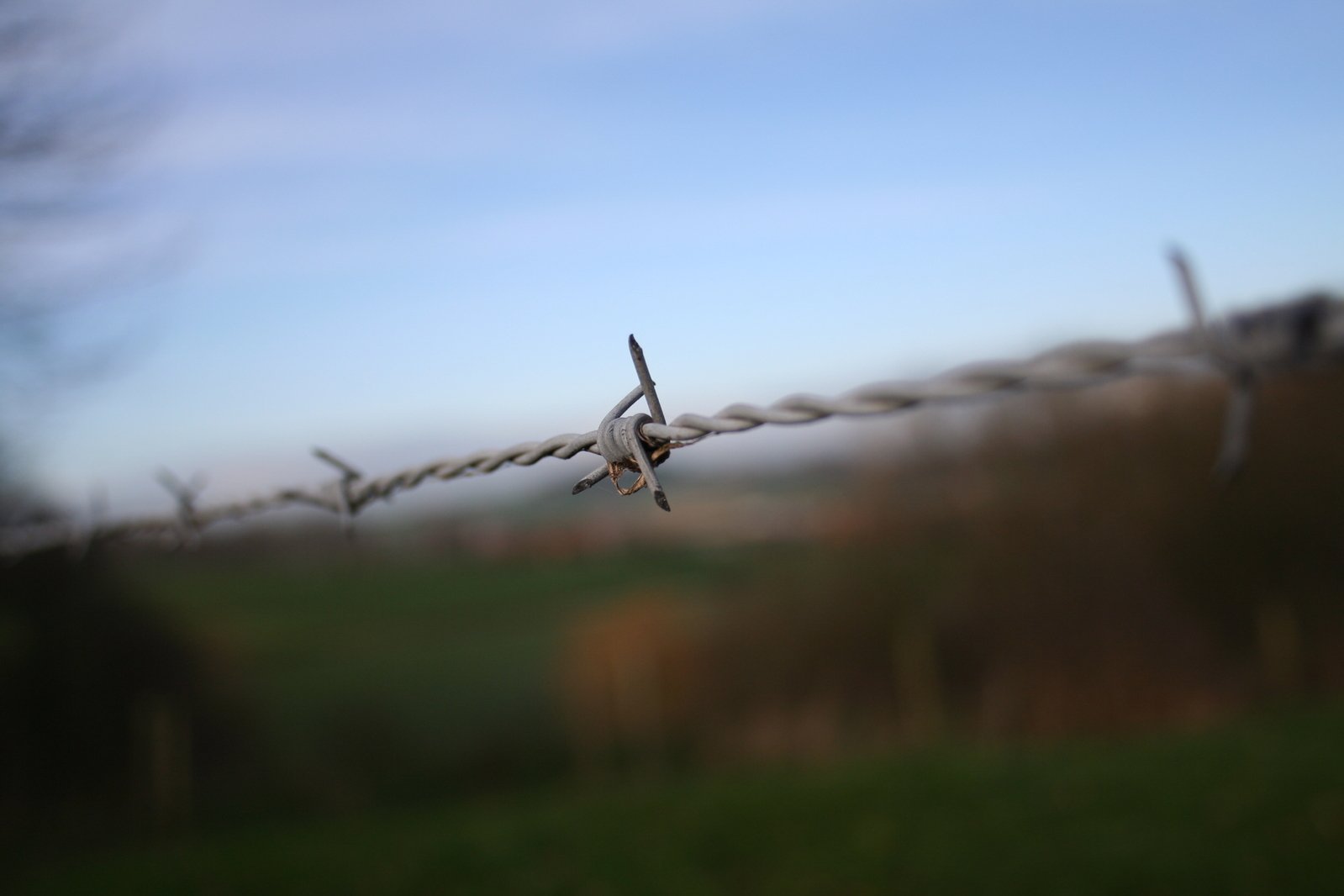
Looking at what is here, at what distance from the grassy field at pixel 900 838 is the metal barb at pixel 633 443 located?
5.01 meters

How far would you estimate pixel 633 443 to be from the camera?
1.19 meters

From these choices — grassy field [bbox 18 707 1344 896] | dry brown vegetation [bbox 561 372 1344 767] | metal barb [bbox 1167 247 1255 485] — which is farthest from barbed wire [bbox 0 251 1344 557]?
dry brown vegetation [bbox 561 372 1344 767]

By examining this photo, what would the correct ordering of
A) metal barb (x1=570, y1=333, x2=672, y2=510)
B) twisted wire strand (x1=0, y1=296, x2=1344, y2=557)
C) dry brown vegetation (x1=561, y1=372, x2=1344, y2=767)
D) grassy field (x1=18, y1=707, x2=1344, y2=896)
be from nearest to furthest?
1. twisted wire strand (x1=0, y1=296, x2=1344, y2=557)
2. metal barb (x1=570, y1=333, x2=672, y2=510)
3. grassy field (x1=18, y1=707, x2=1344, y2=896)
4. dry brown vegetation (x1=561, y1=372, x2=1344, y2=767)

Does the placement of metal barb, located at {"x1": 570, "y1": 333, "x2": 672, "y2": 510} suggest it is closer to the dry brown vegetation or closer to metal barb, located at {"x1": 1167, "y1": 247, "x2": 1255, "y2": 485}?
metal barb, located at {"x1": 1167, "y1": 247, "x2": 1255, "y2": 485}

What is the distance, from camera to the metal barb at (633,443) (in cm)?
117

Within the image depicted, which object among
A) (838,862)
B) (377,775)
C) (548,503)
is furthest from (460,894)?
(377,775)

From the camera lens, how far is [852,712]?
1540 centimetres

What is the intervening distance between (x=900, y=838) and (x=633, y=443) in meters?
6.06

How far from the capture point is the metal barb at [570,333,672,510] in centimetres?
117

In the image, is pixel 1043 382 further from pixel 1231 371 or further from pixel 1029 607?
pixel 1029 607

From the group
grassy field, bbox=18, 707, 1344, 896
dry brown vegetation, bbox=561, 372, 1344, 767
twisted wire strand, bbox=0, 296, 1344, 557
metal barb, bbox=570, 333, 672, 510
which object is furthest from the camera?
dry brown vegetation, bbox=561, 372, 1344, 767

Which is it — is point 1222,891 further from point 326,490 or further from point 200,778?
point 200,778

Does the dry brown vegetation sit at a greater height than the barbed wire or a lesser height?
lesser

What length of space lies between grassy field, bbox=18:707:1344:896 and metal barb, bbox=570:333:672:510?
5007 millimetres
